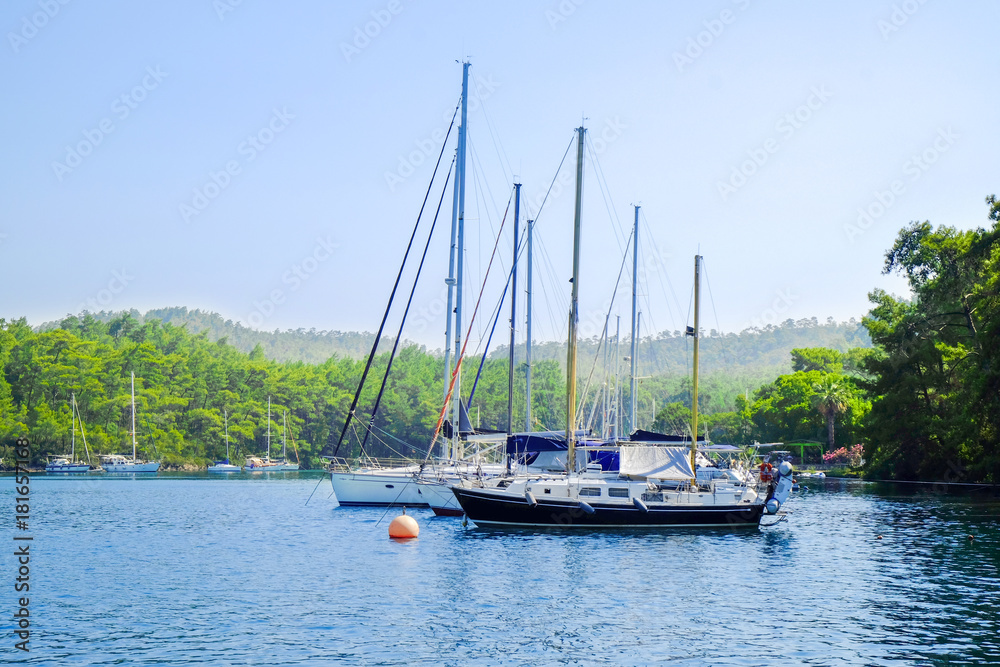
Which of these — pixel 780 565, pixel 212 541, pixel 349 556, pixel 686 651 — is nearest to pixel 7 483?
pixel 212 541

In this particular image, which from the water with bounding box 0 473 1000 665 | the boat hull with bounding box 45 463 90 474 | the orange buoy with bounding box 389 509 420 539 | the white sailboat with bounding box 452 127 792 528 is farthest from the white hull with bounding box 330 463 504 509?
the boat hull with bounding box 45 463 90 474

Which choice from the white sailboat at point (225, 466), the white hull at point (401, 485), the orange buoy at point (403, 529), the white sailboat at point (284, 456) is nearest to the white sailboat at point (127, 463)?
the white sailboat at point (225, 466)

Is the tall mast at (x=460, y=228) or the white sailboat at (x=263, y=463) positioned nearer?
the tall mast at (x=460, y=228)

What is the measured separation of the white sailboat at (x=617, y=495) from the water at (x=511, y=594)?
1.16 meters

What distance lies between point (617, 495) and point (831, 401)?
3361 inches

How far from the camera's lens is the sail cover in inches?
1871

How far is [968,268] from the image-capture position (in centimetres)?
7375

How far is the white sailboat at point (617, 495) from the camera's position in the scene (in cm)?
4650

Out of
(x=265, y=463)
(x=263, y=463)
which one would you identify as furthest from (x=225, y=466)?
(x=265, y=463)

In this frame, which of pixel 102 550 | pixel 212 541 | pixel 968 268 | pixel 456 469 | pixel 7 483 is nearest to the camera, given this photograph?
pixel 102 550

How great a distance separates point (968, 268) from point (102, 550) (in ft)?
212

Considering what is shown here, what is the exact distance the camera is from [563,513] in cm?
4653

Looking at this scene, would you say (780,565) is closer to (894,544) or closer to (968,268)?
(894,544)

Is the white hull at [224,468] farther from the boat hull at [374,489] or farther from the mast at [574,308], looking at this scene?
the mast at [574,308]
